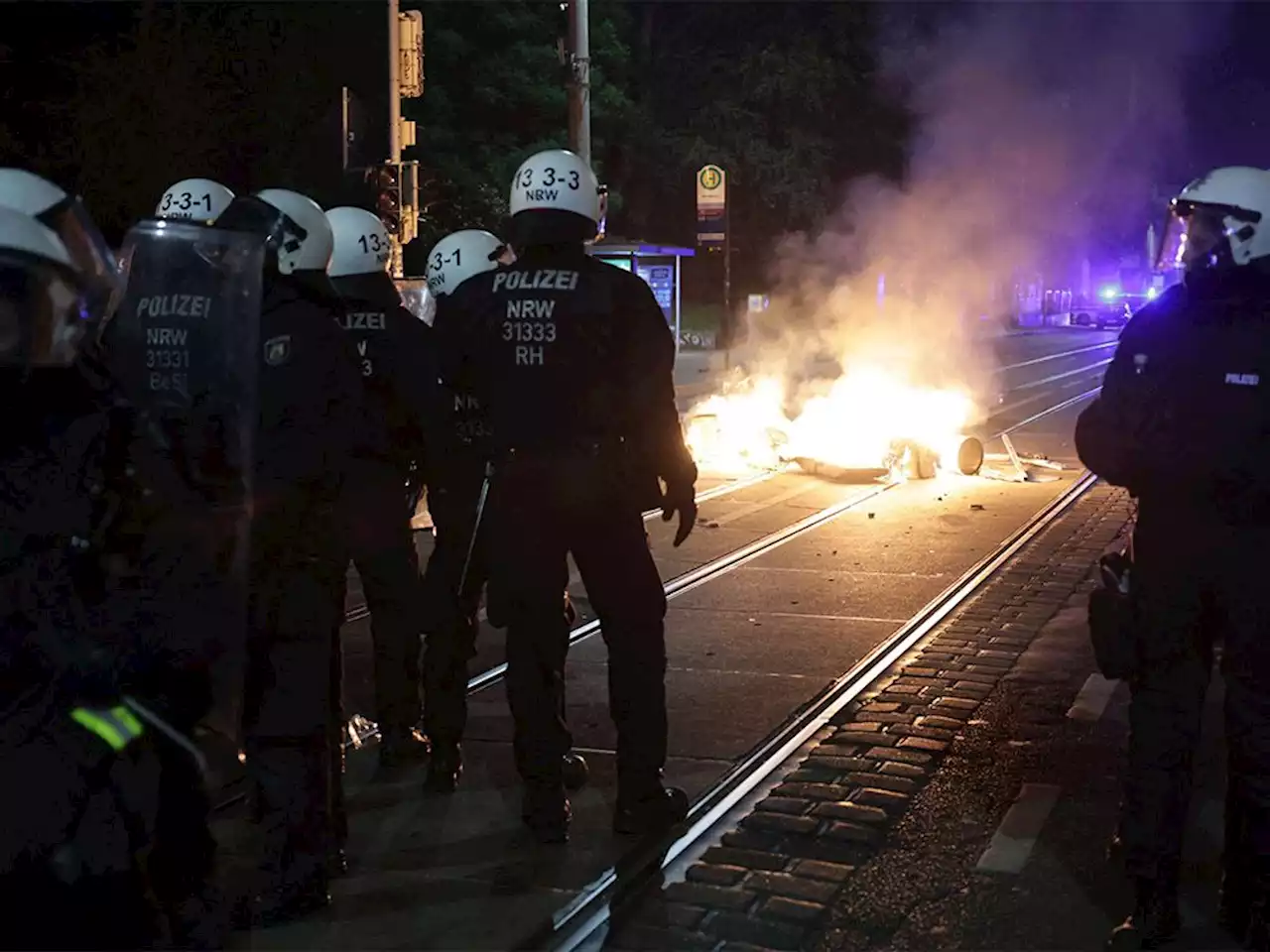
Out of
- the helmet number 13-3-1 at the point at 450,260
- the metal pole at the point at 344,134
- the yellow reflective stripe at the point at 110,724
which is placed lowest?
the yellow reflective stripe at the point at 110,724

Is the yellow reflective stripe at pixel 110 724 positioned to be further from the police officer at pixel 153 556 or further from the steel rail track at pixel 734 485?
the steel rail track at pixel 734 485

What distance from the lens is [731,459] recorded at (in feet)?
51.6

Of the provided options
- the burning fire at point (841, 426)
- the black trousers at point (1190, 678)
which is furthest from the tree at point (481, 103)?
the black trousers at point (1190, 678)

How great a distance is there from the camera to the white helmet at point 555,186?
4.66 metres

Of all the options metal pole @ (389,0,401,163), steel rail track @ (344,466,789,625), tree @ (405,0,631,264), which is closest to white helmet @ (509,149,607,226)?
steel rail track @ (344,466,789,625)

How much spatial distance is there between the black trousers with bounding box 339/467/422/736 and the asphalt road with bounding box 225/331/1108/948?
1.03 ft

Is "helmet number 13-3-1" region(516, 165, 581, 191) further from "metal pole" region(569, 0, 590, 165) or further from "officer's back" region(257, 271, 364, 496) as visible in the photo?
"metal pole" region(569, 0, 590, 165)

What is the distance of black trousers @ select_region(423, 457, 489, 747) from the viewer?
5199 millimetres

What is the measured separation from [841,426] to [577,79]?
487 centimetres

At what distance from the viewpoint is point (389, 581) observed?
5.24 meters

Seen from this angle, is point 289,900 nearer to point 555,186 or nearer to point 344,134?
point 555,186

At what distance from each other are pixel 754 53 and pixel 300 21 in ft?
47.6

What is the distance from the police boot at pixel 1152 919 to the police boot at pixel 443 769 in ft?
7.75

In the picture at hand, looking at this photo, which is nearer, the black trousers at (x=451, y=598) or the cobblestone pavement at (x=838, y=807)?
the cobblestone pavement at (x=838, y=807)
